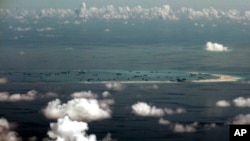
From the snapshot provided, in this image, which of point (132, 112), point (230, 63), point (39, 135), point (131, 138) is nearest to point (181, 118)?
point (132, 112)

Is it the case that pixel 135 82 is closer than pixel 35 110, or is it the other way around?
pixel 35 110

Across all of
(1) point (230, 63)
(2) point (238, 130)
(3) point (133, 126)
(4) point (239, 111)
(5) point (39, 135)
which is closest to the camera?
(2) point (238, 130)

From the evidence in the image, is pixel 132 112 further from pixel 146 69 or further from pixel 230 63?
pixel 230 63

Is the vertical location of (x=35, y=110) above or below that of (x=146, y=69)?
below

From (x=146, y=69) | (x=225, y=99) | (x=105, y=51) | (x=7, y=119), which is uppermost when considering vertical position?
(x=105, y=51)

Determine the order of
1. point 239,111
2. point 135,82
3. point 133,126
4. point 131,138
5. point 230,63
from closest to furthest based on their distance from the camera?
point 131,138
point 133,126
point 239,111
point 135,82
point 230,63

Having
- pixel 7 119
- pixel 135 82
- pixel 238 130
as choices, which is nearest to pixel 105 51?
pixel 135 82

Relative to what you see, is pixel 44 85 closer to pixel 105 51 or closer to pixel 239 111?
pixel 239 111
